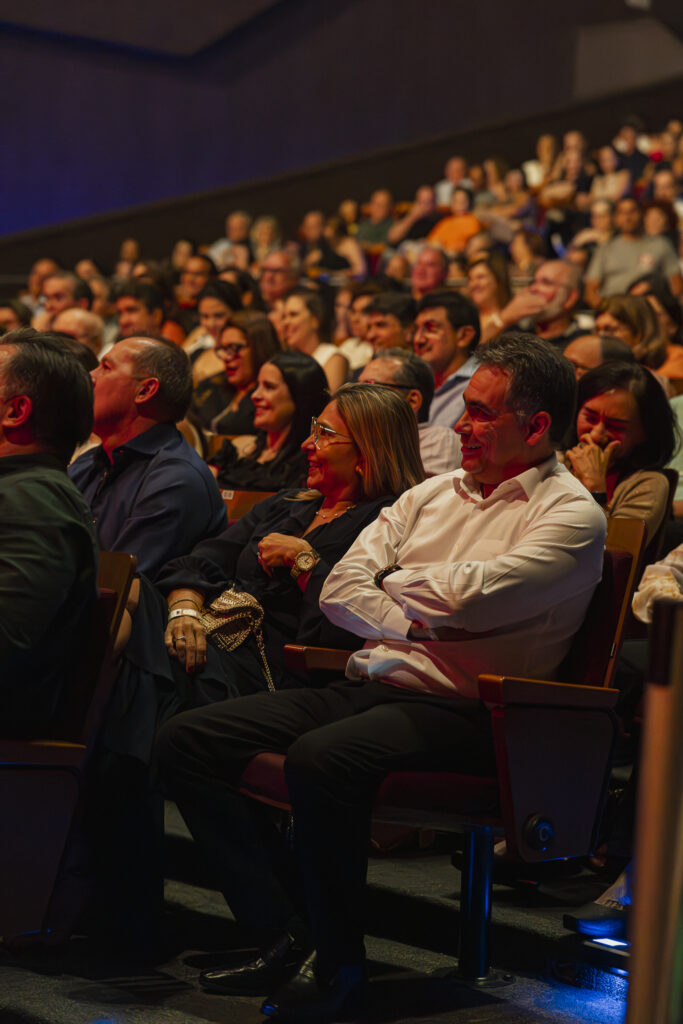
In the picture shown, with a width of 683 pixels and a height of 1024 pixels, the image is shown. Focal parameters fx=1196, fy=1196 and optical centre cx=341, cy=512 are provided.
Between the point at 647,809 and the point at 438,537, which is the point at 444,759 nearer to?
the point at 438,537

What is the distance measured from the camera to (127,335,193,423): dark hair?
10.1 feet

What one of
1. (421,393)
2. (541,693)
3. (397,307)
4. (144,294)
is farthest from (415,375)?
(144,294)

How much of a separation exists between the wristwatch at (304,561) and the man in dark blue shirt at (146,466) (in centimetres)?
41

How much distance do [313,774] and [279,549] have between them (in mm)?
715

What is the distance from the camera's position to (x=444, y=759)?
204 cm

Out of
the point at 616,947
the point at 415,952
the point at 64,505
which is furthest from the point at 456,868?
the point at 64,505

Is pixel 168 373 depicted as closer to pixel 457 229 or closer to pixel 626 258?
pixel 626 258

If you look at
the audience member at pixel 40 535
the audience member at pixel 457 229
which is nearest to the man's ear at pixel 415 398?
the audience member at pixel 40 535

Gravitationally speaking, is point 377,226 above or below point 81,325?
above

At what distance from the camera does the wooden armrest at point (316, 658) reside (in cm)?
231

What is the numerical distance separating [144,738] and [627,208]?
7.19 metres

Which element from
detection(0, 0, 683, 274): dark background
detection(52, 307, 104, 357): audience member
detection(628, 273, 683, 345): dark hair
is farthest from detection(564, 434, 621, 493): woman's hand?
detection(0, 0, 683, 274): dark background

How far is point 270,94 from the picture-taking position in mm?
15859

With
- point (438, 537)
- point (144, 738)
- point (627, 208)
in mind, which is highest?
point (627, 208)
